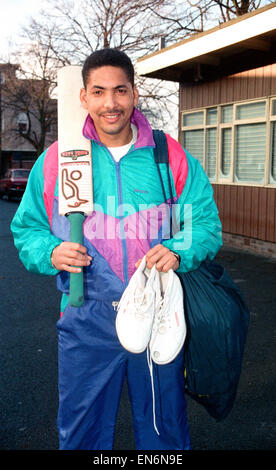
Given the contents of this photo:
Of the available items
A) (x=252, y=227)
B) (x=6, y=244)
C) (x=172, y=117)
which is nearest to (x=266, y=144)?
(x=252, y=227)

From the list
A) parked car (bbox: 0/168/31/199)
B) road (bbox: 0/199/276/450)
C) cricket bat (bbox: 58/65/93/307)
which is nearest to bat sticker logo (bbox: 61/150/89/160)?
cricket bat (bbox: 58/65/93/307)

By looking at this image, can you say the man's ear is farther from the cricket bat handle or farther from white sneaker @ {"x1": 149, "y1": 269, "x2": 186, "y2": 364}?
white sneaker @ {"x1": 149, "y1": 269, "x2": 186, "y2": 364}

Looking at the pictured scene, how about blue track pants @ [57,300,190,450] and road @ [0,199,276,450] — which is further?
road @ [0,199,276,450]

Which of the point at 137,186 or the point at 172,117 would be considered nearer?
the point at 137,186

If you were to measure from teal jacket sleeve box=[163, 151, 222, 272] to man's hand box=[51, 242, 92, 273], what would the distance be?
0.36 metres

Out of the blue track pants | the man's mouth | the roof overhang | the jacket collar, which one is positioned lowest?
the blue track pants

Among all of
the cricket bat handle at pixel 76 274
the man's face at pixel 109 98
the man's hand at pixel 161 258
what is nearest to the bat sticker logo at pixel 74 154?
the man's face at pixel 109 98

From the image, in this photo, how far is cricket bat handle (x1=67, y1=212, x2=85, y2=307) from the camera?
1.89 meters

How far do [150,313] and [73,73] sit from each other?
1.10m

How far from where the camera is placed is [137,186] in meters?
2.04

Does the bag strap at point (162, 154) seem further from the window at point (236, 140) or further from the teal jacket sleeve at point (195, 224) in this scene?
the window at point (236, 140)

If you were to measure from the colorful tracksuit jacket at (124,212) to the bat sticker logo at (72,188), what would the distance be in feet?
0.28

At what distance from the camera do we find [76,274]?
6.22ft

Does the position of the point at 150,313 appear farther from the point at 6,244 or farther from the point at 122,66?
the point at 6,244
